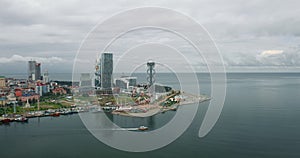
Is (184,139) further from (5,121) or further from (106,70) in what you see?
(106,70)

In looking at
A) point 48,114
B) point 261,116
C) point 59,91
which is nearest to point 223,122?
point 261,116

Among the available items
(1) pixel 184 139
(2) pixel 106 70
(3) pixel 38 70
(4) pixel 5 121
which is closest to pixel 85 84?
(2) pixel 106 70

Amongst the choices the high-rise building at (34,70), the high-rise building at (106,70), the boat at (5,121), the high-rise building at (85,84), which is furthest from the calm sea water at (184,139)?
the high-rise building at (34,70)

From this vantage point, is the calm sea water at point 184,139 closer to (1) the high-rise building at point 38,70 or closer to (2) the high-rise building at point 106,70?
(2) the high-rise building at point 106,70

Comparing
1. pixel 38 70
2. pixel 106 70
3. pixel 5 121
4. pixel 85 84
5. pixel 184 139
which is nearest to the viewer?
pixel 184 139

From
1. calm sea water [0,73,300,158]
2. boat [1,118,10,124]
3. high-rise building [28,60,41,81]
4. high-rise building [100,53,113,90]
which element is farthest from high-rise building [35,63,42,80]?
calm sea water [0,73,300,158]

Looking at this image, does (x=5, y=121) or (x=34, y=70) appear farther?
(x=34, y=70)
